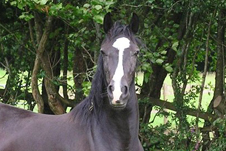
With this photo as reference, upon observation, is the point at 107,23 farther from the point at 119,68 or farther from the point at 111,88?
the point at 111,88

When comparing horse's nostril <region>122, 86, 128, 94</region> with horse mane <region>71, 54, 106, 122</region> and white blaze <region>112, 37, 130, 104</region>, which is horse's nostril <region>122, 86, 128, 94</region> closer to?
white blaze <region>112, 37, 130, 104</region>

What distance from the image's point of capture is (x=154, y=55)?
5.46 metres

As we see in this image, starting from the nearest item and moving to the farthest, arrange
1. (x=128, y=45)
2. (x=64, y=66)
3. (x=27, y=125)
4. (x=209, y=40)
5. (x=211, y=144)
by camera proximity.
→ (x=128, y=45)
(x=27, y=125)
(x=211, y=144)
(x=209, y=40)
(x=64, y=66)

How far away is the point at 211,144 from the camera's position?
248 inches

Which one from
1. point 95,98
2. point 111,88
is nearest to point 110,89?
point 111,88

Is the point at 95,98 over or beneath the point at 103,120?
over

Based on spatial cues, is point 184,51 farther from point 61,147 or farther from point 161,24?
point 61,147

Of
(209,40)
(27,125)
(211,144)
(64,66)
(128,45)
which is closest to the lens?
(128,45)

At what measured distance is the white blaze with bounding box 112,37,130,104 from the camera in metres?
3.43

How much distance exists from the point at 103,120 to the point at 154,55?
1.71m

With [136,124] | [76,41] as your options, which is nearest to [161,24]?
[76,41]

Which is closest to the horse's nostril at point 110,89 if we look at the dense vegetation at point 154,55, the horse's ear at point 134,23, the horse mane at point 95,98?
the horse mane at point 95,98

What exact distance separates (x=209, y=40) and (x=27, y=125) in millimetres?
3262

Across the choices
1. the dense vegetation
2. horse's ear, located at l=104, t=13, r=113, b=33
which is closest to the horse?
horse's ear, located at l=104, t=13, r=113, b=33
